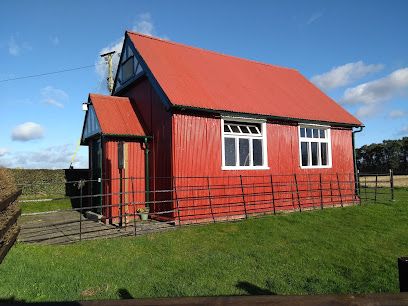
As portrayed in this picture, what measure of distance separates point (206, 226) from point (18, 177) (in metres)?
12.2

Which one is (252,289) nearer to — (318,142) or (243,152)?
(243,152)

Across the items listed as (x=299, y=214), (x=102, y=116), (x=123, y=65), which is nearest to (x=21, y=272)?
(x=102, y=116)

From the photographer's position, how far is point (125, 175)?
41.2 feet

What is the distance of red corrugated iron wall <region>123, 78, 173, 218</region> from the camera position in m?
12.3

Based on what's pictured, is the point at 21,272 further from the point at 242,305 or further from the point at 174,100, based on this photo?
the point at 174,100

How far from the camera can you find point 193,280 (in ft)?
21.7

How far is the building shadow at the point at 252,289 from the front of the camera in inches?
242

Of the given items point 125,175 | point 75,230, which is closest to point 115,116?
point 125,175

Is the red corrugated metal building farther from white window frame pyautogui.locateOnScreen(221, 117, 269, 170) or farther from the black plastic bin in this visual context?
the black plastic bin

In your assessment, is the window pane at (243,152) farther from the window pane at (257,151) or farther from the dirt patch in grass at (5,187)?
the dirt patch in grass at (5,187)

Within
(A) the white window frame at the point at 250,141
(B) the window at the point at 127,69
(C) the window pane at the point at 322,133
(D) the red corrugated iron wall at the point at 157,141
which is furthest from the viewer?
(C) the window pane at the point at 322,133

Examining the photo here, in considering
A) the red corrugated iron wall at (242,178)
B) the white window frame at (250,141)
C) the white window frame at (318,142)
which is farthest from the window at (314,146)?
the white window frame at (250,141)

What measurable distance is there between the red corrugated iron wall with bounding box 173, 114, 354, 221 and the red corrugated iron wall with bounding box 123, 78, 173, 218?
0.43 m

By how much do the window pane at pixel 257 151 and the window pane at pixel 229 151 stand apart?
960mm
